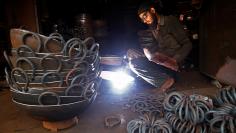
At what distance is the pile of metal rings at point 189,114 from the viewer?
4.88ft

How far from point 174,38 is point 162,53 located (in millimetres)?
278

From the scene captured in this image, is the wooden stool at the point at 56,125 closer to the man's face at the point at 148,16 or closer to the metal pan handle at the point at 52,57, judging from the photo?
the metal pan handle at the point at 52,57

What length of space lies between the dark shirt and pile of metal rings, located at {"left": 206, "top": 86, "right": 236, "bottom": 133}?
1.60 m

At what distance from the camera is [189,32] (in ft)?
14.4

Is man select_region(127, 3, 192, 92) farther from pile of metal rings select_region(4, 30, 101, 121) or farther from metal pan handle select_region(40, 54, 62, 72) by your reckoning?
metal pan handle select_region(40, 54, 62, 72)

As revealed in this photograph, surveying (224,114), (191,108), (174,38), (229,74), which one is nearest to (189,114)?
(191,108)

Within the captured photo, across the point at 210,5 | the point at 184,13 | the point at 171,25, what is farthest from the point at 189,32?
the point at 171,25

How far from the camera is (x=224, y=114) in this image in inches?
55.4

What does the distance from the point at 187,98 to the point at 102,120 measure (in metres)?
0.78

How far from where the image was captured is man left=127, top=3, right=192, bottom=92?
10.1 feet

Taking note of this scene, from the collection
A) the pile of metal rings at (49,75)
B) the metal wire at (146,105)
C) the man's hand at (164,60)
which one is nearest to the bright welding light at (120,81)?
the man's hand at (164,60)

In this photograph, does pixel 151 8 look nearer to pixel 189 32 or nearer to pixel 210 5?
pixel 210 5

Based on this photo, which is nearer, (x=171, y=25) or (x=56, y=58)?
(x=56, y=58)

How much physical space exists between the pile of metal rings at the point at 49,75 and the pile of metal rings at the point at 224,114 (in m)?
0.85
